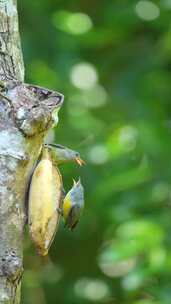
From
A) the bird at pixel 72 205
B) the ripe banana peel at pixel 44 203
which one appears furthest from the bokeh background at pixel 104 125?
the ripe banana peel at pixel 44 203

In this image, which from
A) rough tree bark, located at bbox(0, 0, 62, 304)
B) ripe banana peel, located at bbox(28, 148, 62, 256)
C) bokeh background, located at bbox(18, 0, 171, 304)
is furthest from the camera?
bokeh background, located at bbox(18, 0, 171, 304)

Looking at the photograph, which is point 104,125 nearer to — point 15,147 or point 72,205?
point 72,205

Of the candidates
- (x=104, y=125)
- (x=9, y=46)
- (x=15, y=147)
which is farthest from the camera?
(x=104, y=125)

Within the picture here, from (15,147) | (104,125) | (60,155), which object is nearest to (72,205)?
(60,155)

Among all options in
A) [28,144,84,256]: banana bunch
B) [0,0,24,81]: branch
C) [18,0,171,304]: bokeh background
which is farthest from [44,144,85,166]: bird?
[18,0,171,304]: bokeh background

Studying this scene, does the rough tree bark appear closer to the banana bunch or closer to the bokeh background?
the banana bunch

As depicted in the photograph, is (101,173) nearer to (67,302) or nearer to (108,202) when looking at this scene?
(108,202)

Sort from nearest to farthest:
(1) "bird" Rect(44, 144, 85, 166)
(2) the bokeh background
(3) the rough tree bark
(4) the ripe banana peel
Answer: (3) the rough tree bark
(4) the ripe banana peel
(1) "bird" Rect(44, 144, 85, 166)
(2) the bokeh background

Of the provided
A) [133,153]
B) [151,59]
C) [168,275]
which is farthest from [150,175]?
[151,59]
